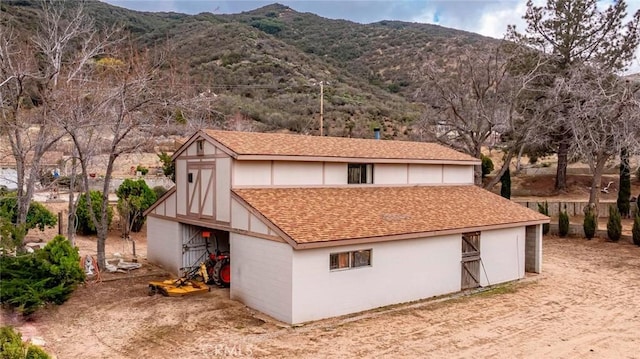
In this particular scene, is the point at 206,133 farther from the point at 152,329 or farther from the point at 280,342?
the point at 280,342

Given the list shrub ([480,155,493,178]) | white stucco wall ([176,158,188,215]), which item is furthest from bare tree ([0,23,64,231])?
shrub ([480,155,493,178])

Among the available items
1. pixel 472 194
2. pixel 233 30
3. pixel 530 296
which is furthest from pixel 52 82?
pixel 233 30

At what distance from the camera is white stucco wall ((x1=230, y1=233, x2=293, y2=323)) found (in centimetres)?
1154

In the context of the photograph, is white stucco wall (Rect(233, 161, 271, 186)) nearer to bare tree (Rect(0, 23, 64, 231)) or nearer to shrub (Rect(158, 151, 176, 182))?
bare tree (Rect(0, 23, 64, 231))

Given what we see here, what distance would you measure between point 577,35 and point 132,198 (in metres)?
28.6

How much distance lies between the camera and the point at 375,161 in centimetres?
1627

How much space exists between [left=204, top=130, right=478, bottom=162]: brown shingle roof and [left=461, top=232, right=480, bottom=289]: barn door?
365cm

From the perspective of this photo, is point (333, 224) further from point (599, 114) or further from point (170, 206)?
point (599, 114)

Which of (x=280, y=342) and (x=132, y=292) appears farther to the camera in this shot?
(x=132, y=292)

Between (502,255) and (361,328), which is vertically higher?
(502,255)

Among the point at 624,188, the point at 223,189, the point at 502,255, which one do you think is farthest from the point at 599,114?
the point at 223,189

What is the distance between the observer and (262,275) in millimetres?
12312

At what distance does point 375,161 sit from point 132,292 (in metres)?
8.58

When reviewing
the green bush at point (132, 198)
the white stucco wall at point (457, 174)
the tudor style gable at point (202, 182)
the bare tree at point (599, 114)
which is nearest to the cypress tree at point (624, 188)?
the bare tree at point (599, 114)
